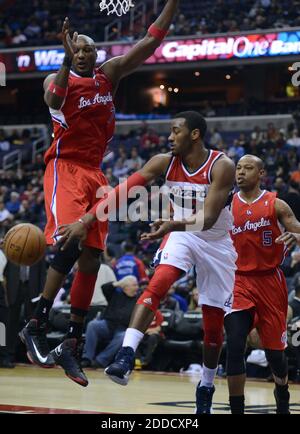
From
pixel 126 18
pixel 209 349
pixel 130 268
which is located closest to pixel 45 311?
pixel 209 349

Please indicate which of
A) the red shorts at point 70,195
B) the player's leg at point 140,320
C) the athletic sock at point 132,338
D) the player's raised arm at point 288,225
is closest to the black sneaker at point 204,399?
the player's leg at point 140,320

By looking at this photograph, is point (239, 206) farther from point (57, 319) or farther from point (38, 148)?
point (38, 148)

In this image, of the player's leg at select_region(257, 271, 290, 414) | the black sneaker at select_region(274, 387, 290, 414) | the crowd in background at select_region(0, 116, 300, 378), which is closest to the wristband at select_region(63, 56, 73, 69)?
the player's leg at select_region(257, 271, 290, 414)

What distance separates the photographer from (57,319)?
14.9m

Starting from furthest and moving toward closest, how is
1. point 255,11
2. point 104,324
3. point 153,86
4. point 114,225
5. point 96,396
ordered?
point 153,86 < point 255,11 < point 114,225 < point 104,324 < point 96,396

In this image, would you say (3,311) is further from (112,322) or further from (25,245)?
(25,245)

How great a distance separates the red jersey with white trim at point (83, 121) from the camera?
7652 millimetres

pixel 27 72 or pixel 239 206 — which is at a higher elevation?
pixel 27 72

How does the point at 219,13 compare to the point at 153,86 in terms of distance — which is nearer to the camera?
the point at 219,13

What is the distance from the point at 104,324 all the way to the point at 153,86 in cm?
2308

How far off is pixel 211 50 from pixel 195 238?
21099mm

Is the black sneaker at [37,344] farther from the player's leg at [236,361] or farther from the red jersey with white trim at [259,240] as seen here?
the red jersey with white trim at [259,240]
